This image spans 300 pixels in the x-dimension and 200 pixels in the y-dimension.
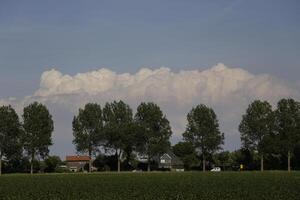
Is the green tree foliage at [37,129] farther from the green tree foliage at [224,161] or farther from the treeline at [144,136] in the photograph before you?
the green tree foliage at [224,161]

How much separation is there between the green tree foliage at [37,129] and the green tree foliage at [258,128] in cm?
4262

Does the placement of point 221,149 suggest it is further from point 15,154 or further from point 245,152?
point 15,154

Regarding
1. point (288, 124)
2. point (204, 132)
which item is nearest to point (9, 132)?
point (204, 132)

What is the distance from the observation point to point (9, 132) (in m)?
124

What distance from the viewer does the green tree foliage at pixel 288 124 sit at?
122m

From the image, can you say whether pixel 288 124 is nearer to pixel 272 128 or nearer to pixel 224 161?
pixel 272 128

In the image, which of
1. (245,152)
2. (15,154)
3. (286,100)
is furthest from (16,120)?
(286,100)

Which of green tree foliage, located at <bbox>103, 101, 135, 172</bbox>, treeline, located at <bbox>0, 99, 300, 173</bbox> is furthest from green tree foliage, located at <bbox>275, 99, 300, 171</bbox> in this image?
green tree foliage, located at <bbox>103, 101, 135, 172</bbox>

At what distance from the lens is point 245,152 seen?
127375 mm

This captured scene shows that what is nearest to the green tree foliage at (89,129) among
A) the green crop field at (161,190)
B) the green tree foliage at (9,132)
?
the green tree foliage at (9,132)

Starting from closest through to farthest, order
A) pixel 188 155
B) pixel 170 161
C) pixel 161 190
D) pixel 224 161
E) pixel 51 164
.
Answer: pixel 161 190
pixel 51 164
pixel 188 155
pixel 224 161
pixel 170 161

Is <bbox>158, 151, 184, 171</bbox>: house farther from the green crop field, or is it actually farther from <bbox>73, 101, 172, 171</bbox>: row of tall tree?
the green crop field

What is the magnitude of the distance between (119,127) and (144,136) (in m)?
6.16

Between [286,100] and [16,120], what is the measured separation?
6002 centimetres
